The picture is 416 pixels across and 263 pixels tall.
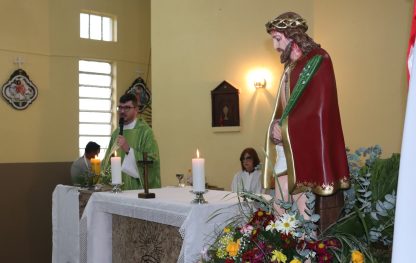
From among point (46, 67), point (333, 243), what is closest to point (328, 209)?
point (333, 243)

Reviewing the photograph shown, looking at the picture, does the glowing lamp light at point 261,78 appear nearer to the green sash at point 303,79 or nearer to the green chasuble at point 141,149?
the green chasuble at point 141,149

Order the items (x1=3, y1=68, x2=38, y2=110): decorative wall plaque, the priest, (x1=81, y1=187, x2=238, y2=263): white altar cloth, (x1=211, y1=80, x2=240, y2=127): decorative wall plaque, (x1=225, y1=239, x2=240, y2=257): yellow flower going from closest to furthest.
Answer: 1. (x1=225, y1=239, x2=240, y2=257): yellow flower
2. (x1=81, y1=187, x2=238, y2=263): white altar cloth
3. the priest
4. (x1=211, y1=80, x2=240, y2=127): decorative wall plaque
5. (x1=3, y1=68, x2=38, y2=110): decorative wall plaque

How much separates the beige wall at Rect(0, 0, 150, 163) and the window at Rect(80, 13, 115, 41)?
18 cm

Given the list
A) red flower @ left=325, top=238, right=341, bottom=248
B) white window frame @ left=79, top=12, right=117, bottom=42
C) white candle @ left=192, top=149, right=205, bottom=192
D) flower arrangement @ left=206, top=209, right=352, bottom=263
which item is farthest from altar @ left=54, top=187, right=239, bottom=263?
white window frame @ left=79, top=12, right=117, bottom=42

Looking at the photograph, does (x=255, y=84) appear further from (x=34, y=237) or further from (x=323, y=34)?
(x=34, y=237)

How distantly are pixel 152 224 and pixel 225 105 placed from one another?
3386mm

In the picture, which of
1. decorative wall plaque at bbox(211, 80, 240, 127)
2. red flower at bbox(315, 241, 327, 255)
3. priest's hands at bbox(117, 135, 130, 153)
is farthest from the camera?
decorative wall plaque at bbox(211, 80, 240, 127)

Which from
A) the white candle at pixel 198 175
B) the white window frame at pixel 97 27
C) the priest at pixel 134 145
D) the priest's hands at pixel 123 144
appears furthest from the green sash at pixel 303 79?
the white window frame at pixel 97 27

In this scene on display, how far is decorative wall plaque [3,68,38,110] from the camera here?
8.12 metres

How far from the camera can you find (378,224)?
2.04m

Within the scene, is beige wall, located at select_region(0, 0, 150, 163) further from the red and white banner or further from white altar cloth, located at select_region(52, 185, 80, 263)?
the red and white banner

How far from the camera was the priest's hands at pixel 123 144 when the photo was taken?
4.34 meters

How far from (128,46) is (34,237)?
3691mm

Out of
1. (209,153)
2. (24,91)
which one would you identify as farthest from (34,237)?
(209,153)
